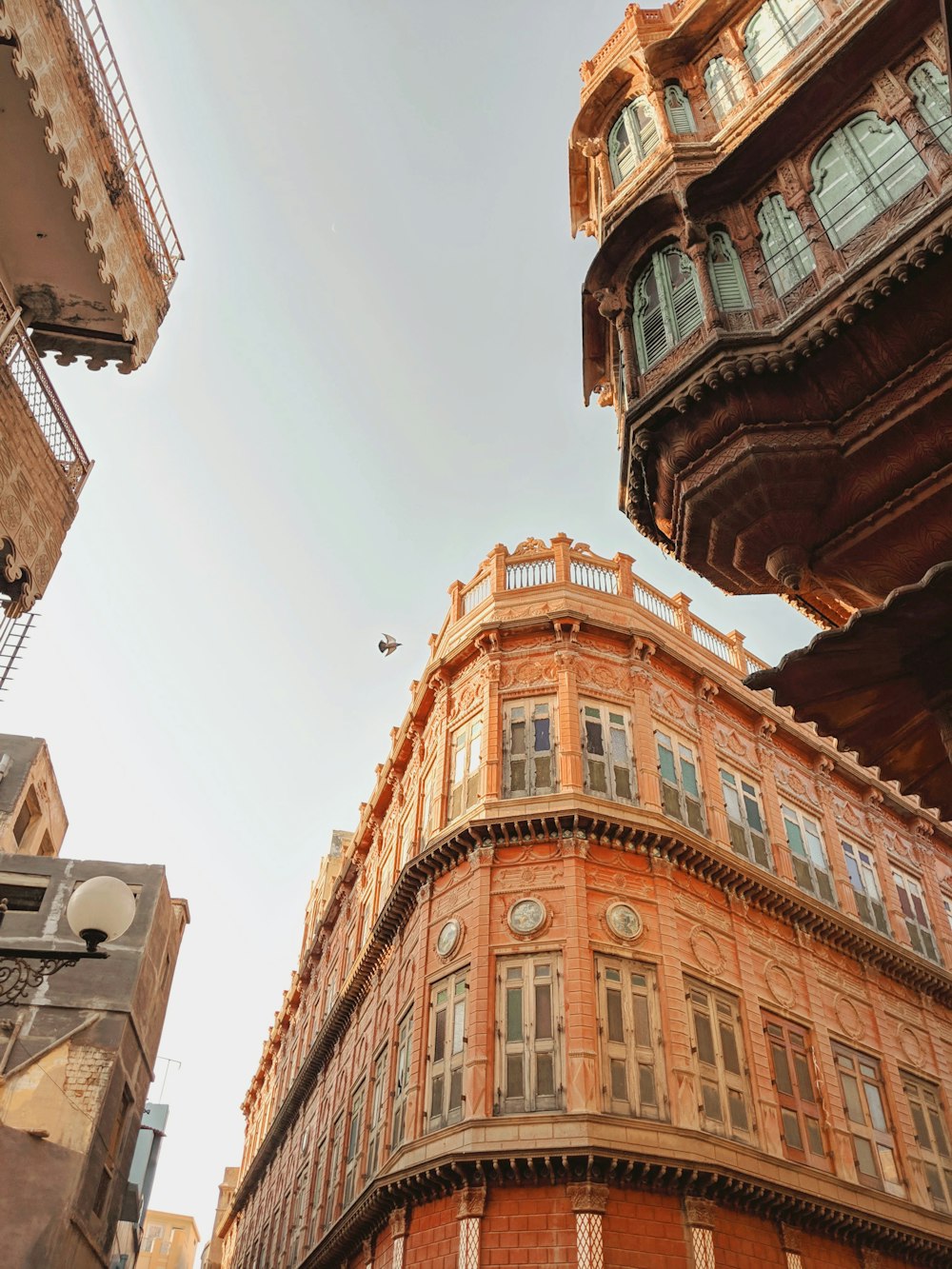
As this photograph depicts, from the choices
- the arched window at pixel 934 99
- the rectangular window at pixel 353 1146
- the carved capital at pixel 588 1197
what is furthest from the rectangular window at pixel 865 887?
the arched window at pixel 934 99

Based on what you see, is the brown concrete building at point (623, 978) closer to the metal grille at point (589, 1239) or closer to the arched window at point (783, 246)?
the metal grille at point (589, 1239)

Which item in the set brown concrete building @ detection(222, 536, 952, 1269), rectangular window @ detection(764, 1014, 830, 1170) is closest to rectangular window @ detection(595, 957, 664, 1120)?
brown concrete building @ detection(222, 536, 952, 1269)

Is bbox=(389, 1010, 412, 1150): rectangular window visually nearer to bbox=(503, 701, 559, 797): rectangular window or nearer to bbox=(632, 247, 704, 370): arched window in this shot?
bbox=(503, 701, 559, 797): rectangular window

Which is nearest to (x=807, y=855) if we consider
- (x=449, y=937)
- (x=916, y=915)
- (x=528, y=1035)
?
(x=916, y=915)

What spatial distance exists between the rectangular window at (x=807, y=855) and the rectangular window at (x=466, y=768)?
7273mm

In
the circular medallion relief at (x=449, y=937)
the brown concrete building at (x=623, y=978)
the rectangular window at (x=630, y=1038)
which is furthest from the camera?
the circular medallion relief at (x=449, y=937)

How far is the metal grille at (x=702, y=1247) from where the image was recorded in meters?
12.8

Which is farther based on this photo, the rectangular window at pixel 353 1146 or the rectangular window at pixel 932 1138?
the rectangular window at pixel 353 1146

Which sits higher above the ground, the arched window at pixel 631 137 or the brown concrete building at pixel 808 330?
the arched window at pixel 631 137

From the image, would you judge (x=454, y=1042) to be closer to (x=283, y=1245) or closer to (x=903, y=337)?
(x=903, y=337)

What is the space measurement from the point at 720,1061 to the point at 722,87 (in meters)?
15.1

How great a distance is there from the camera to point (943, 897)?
2408 centimetres

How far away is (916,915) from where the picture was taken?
2270 cm

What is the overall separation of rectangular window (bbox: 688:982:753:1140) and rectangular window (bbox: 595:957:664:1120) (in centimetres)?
83
